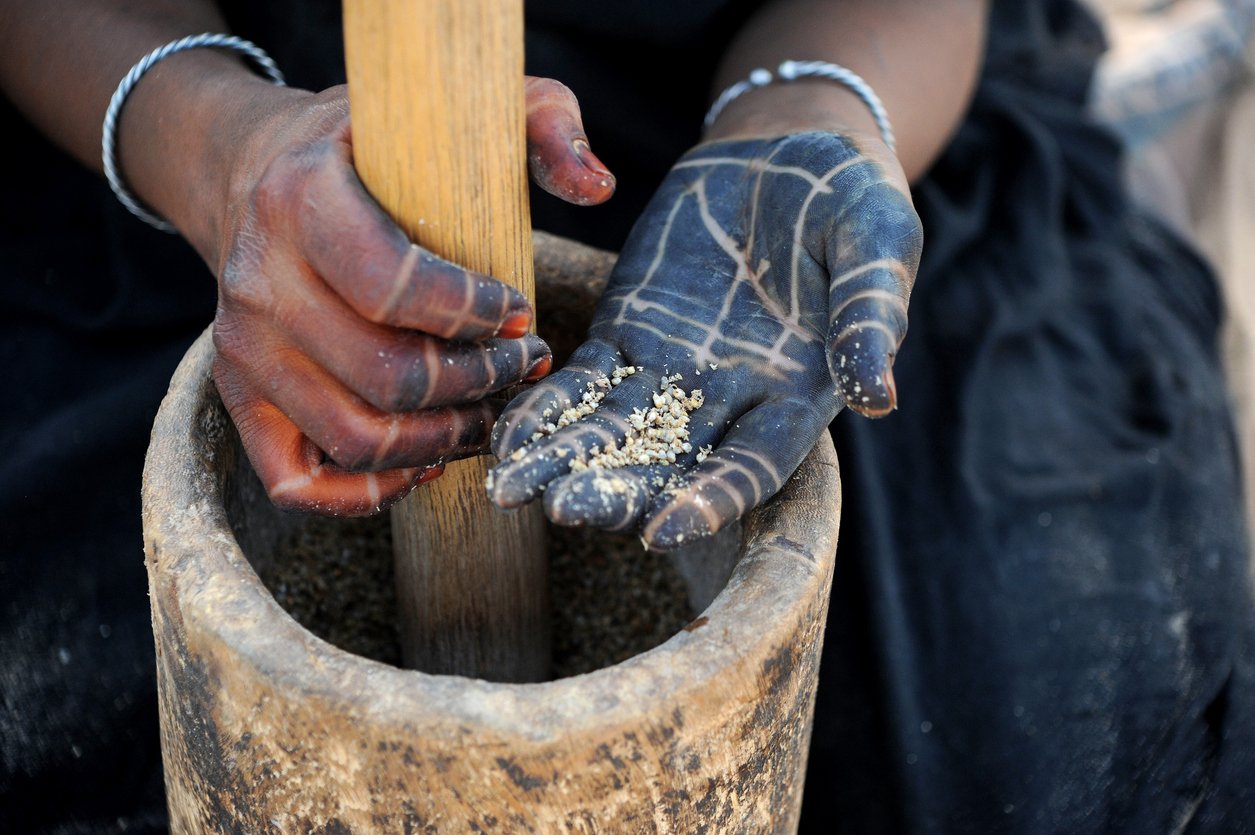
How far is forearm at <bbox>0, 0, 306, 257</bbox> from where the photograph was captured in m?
1.06

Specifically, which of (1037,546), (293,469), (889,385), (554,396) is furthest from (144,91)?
(1037,546)

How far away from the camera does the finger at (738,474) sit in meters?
0.84

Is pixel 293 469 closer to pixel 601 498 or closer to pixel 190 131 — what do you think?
pixel 601 498

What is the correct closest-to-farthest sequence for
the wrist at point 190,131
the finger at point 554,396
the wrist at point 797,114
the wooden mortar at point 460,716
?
A: the wooden mortar at point 460,716 → the finger at point 554,396 → the wrist at point 190,131 → the wrist at point 797,114

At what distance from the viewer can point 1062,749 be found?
1.34 m

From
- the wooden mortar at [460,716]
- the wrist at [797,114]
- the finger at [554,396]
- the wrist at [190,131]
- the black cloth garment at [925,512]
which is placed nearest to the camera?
the wooden mortar at [460,716]

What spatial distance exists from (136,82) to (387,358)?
581mm

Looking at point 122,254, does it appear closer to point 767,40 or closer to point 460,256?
point 460,256

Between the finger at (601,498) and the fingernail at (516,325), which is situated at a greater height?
the fingernail at (516,325)

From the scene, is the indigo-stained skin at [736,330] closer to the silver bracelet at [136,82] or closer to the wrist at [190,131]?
the wrist at [190,131]

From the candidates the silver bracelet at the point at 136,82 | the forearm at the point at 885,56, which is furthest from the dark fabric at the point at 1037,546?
the silver bracelet at the point at 136,82

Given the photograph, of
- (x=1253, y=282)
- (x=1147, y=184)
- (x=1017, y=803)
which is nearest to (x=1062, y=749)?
(x=1017, y=803)

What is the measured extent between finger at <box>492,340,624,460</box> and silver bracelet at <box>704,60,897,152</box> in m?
0.50

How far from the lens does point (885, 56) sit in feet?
4.90
